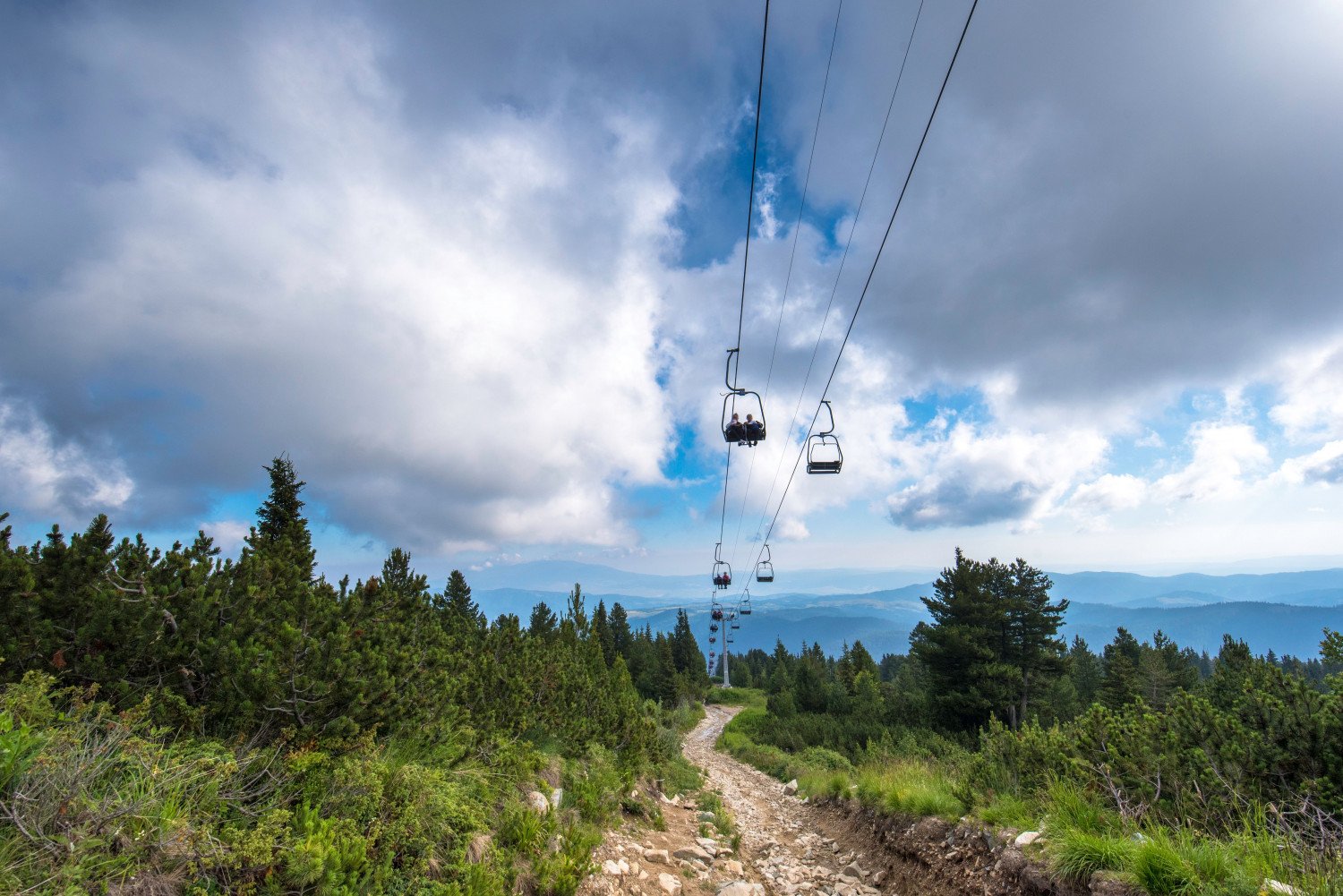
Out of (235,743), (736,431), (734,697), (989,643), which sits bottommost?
(734,697)

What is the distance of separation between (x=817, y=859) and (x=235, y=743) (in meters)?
10.3

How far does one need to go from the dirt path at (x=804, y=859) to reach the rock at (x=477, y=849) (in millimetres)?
1437

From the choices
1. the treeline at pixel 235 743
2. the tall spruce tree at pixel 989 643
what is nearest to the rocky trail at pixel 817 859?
the treeline at pixel 235 743

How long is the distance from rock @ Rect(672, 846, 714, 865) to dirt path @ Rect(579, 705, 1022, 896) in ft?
0.09

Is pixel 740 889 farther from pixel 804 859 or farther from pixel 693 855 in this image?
pixel 804 859

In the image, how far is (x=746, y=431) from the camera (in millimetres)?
11617

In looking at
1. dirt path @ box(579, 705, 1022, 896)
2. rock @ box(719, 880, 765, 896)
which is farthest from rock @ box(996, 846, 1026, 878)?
rock @ box(719, 880, 765, 896)

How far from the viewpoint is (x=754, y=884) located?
26.6ft

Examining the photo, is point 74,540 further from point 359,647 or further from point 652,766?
point 652,766

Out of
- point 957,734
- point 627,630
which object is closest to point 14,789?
point 957,734

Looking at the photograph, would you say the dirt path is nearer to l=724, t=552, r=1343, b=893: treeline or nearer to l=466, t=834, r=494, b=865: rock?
l=724, t=552, r=1343, b=893: treeline

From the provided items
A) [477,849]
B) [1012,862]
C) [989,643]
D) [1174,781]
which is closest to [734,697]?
[989,643]

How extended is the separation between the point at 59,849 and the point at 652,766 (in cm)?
1405

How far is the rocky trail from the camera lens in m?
7.13
